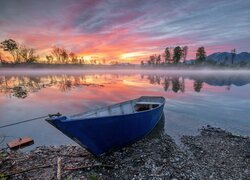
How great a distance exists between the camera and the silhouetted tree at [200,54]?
132913mm

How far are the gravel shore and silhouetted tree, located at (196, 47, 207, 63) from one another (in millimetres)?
137106

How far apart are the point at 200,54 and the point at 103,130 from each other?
481 feet

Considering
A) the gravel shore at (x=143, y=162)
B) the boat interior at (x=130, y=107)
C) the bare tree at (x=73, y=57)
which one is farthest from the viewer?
the bare tree at (x=73, y=57)

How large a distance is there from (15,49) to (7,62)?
12589 millimetres

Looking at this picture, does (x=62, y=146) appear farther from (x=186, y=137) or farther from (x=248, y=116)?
(x=248, y=116)

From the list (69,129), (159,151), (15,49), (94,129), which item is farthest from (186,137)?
(15,49)

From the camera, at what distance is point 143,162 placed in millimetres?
9023

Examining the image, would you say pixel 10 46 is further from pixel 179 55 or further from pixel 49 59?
pixel 179 55

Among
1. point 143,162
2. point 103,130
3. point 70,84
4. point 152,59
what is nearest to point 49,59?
point 152,59

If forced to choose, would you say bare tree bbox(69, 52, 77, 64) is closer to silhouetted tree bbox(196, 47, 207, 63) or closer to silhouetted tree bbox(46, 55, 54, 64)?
silhouetted tree bbox(46, 55, 54, 64)

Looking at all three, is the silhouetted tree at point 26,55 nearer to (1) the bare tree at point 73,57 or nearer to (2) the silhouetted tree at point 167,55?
(1) the bare tree at point 73,57

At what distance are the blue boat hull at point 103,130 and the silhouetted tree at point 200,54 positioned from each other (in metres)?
140

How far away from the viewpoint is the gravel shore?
7.87 m

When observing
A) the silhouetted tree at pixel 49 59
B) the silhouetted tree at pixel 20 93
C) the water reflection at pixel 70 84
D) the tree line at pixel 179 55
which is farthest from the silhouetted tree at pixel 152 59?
the silhouetted tree at pixel 20 93
